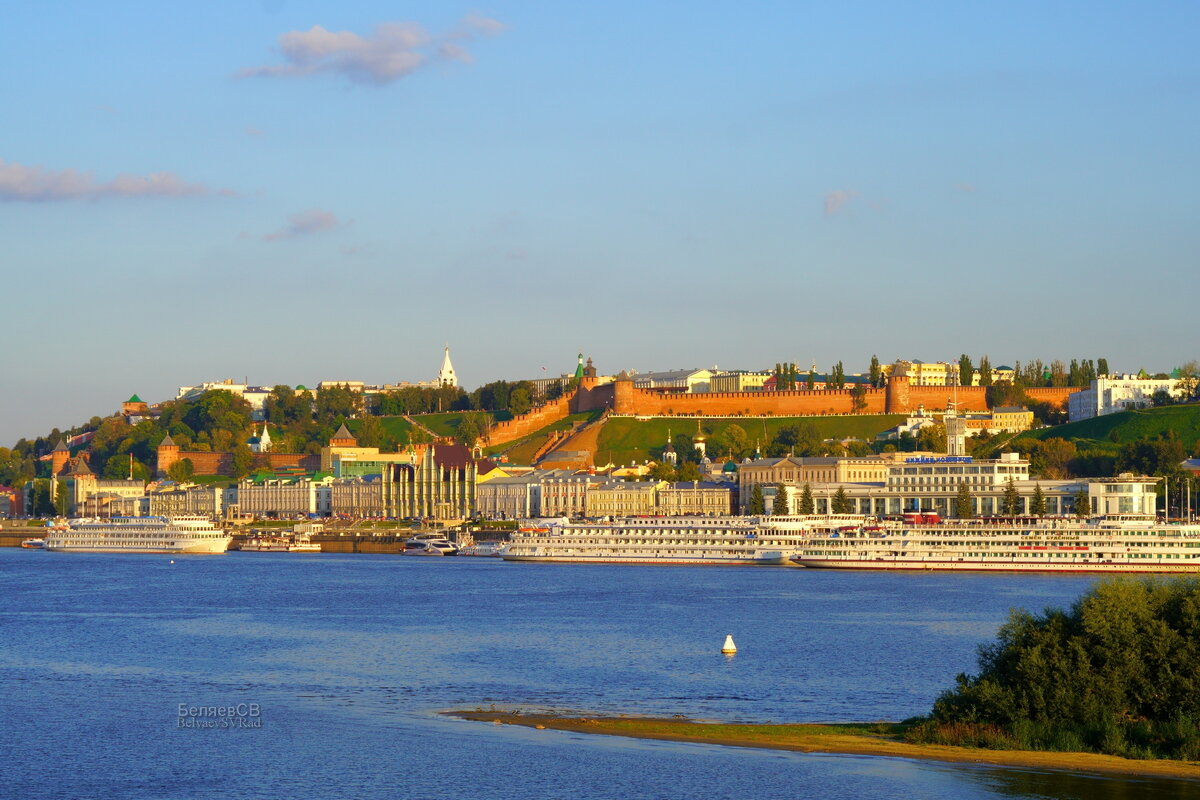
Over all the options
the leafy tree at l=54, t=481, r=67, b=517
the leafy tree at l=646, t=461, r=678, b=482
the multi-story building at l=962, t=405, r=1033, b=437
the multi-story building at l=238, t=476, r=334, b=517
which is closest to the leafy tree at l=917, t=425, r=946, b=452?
the multi-story building at l=962, t=405, r=1033, b=437

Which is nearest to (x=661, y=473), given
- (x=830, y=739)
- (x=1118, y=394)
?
(x=1118, y=394)

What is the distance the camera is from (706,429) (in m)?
147

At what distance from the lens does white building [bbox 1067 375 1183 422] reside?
13575 centimetres

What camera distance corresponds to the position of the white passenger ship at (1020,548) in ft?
233

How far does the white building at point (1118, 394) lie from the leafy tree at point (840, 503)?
3564 cm

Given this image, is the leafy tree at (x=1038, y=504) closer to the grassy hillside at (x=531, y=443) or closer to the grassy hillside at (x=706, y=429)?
the grassy hillside at (x=706, y=429)

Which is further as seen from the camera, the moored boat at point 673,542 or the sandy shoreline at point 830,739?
the moored boat at point 673,542

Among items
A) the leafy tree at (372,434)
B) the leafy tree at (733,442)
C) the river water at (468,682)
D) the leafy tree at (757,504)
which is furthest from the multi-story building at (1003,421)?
the river water at (468,682)

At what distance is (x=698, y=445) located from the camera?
14050 centimetres

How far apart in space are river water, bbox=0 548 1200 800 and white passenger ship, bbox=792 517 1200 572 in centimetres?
645

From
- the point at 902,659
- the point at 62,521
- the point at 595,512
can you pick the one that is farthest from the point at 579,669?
the point at 62,521

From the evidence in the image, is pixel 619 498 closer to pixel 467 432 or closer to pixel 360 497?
pixel 360 497

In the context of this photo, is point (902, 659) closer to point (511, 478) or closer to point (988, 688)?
point (988, 688)

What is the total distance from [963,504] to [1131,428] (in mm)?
29453
